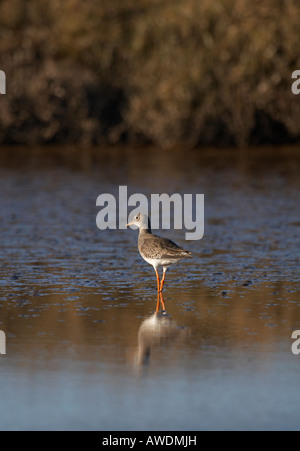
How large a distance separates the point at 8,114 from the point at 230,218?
48.8 ft

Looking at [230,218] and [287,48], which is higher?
[287,48]

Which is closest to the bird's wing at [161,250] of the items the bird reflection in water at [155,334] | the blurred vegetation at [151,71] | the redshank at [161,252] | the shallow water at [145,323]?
the redshank at [161,252]

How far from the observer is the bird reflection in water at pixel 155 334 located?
324 inches

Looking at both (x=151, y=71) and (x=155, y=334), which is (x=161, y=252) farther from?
(x=151, y=71)

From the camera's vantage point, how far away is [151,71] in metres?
30.8

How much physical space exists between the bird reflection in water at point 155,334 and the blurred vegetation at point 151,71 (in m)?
20.6

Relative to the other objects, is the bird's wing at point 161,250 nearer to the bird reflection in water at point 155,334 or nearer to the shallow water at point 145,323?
the shallow water at point 145,323

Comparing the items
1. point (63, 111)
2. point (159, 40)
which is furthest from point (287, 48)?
point (63, 111)

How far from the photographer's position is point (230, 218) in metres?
17.0

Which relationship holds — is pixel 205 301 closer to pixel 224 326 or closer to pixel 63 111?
pixel 224 326

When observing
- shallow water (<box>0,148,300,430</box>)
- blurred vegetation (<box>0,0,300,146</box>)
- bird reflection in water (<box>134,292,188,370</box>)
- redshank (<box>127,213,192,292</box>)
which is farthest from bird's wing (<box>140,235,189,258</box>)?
blurred vegetation (<box>0,0,300,146</box>)

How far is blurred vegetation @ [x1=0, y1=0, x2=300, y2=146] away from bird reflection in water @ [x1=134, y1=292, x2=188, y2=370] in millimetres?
20587

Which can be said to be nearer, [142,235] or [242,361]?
[242,361]

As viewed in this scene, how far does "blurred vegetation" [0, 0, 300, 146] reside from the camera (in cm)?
2991
